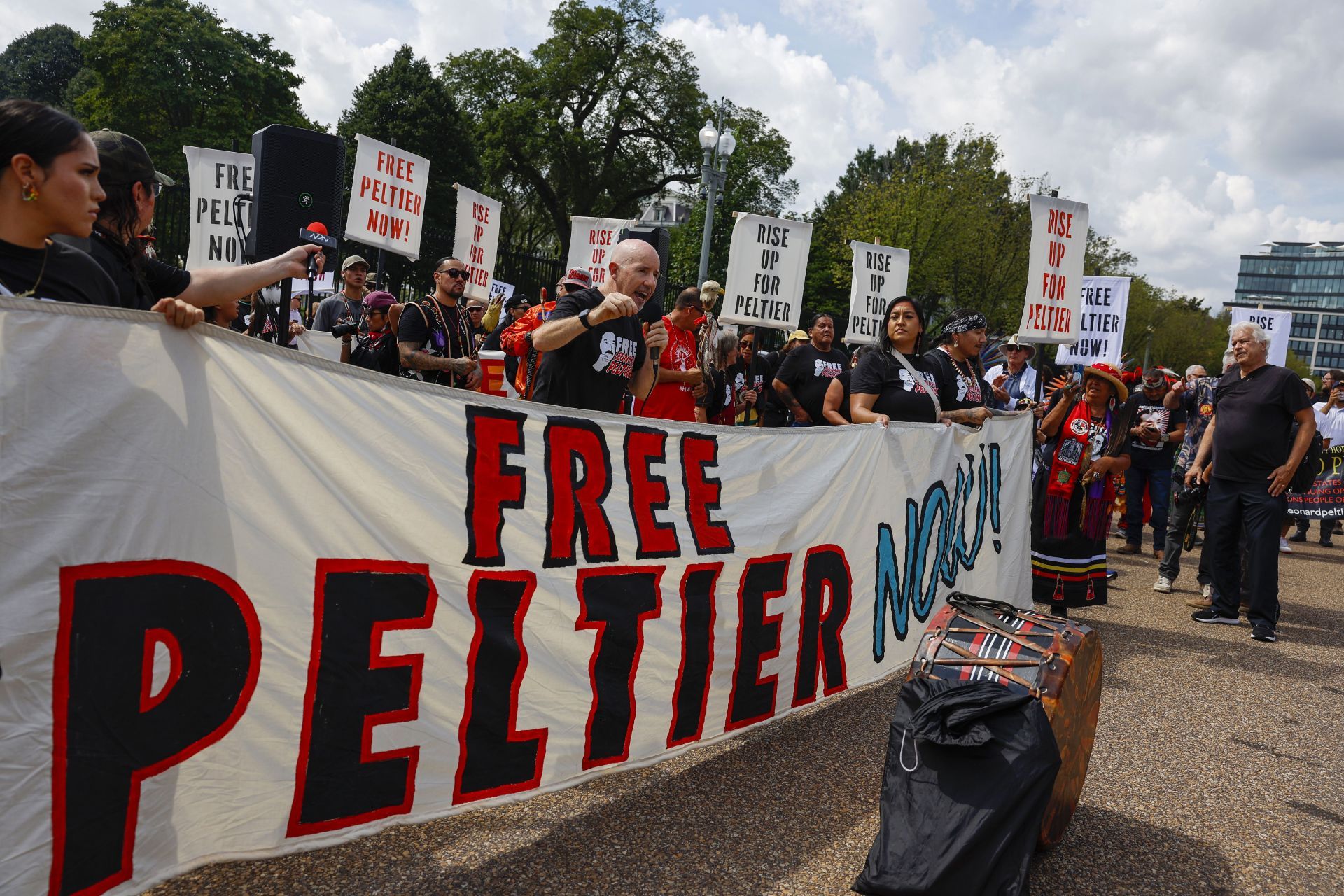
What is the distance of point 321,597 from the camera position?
2492 mm

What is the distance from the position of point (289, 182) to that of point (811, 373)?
4200 mm

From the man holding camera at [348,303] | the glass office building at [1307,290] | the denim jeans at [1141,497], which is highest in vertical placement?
the glass office building at [1307,290]

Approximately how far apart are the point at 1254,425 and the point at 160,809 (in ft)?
23.7

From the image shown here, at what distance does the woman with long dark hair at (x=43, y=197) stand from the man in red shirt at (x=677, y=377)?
428 cm

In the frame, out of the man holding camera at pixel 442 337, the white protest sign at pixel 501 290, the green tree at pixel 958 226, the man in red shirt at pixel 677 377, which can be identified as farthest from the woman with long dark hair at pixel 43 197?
the green tree at pixel 958 226

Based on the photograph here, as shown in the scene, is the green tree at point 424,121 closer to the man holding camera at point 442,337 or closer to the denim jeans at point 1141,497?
the denim jeans at point 1141,497

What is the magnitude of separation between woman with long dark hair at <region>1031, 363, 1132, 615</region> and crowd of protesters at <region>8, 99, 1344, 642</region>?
0.5 inches

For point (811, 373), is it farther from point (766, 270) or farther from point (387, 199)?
point (387, 199)

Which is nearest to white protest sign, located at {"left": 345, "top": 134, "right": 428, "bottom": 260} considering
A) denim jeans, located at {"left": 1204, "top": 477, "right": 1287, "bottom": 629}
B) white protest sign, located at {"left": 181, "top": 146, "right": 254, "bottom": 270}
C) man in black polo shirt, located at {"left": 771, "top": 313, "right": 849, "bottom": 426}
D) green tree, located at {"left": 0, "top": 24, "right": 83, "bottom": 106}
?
white protest sign, located at {"left": 181, "top": 146, "right": 254, "bottom": 270}

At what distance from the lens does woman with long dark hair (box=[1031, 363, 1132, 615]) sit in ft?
19.9

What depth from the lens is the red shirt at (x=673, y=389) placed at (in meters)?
6.71

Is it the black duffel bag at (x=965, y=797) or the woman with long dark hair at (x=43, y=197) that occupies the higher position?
the woman with long dark hair at (x=43, y=197)

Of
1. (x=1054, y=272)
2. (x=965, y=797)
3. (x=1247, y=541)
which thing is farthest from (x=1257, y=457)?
(x=965, y=797)

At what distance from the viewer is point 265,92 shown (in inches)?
1718
